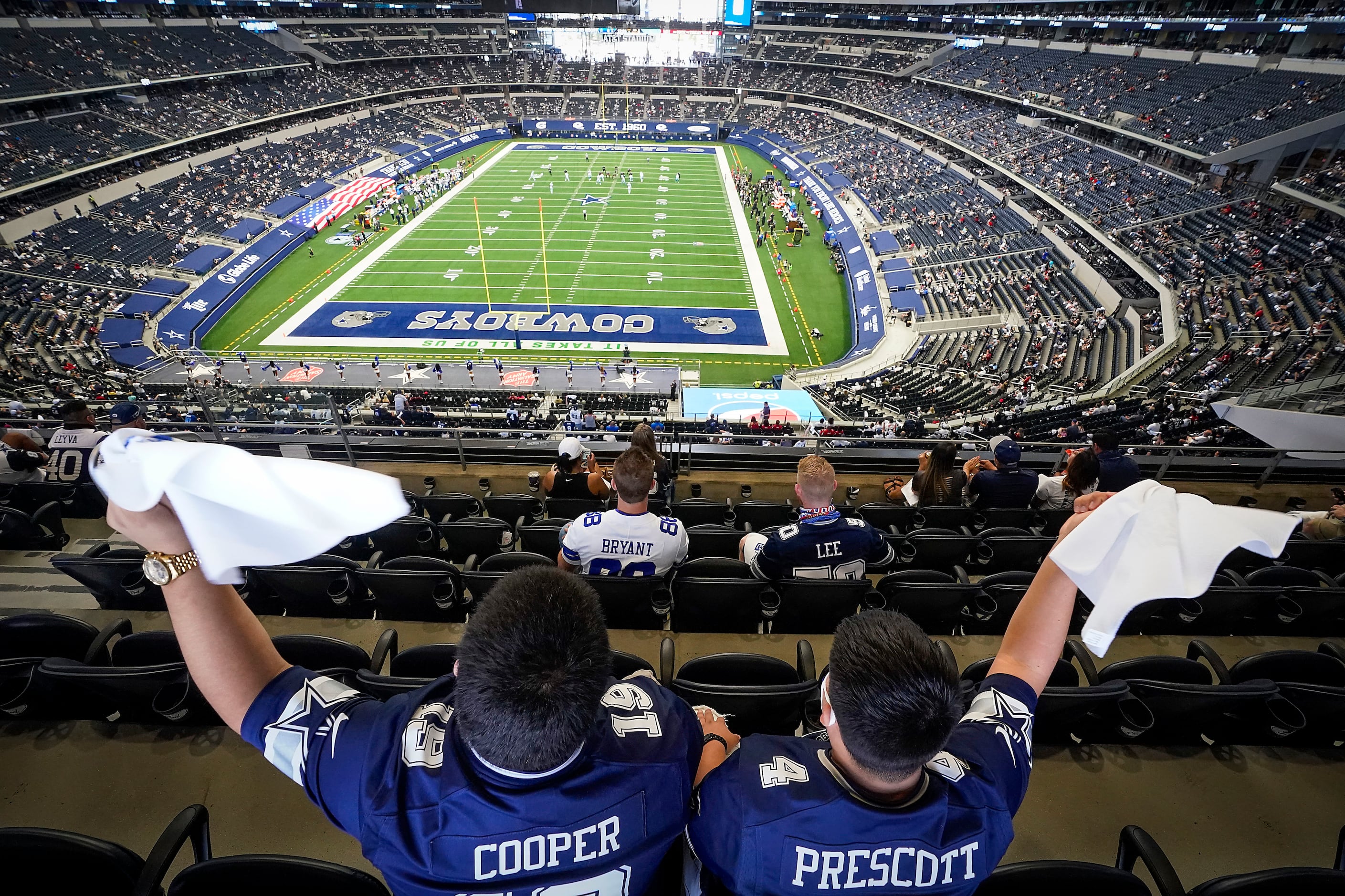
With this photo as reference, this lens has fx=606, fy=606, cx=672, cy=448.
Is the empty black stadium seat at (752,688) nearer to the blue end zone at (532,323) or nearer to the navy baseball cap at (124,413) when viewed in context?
the navy baseball cap at (124,413)

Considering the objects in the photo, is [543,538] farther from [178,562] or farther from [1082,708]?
[1082,708]

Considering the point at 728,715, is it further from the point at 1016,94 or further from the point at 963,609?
the point at 1016,94

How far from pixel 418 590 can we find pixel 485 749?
2.91 metres

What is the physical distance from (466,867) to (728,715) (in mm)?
1677

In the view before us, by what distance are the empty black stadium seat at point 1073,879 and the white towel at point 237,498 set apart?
2.22 m

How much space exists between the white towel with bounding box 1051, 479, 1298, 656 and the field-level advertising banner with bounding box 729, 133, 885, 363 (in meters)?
22.0

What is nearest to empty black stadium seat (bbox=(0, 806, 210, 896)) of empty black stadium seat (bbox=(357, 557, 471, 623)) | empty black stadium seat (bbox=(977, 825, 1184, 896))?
empty black stadium seat (bbox=(357, 557, 471, 623))

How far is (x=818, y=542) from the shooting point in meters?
4.08

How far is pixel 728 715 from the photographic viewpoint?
2928 mm

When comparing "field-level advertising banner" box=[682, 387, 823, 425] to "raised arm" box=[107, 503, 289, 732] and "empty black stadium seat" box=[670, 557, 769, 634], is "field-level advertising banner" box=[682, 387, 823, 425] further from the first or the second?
"raised arm" box=[107, 503, 289, 732]

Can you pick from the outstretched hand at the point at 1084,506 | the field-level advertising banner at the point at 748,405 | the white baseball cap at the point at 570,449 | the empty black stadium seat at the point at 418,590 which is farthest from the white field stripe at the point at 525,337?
the outstretched hand at the point at 1084,506

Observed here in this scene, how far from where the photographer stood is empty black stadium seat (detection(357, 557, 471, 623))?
3961 millimetres

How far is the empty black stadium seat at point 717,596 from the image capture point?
154 inches

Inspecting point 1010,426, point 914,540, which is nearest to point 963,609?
point 914,540
